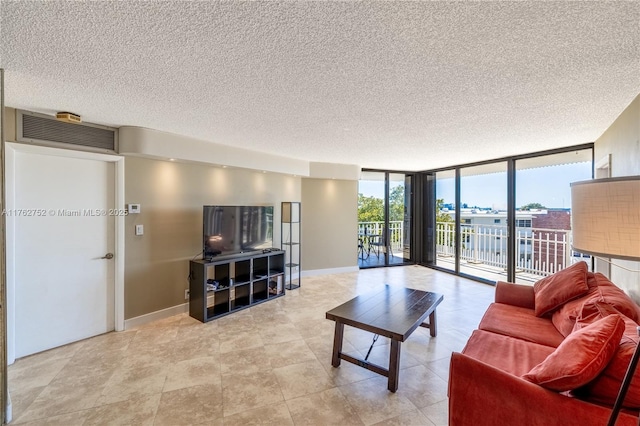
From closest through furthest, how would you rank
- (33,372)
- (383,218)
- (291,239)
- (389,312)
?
1. (33,372)
2. (389,312)
3. (291,239)
4. (383,218)

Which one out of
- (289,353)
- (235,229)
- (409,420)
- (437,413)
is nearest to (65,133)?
(235,229)

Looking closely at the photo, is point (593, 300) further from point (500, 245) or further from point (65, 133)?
point (65, 133)

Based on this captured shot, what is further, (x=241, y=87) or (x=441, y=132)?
(x=441, y=132)

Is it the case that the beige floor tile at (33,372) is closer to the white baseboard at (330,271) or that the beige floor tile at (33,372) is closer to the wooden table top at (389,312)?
the wooden table top at (389,312)

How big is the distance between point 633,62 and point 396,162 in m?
3.71

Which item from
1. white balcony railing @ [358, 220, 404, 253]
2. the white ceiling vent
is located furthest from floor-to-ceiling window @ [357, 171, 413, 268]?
the white ceiling vent

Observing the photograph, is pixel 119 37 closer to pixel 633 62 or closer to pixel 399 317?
pixel 399 317

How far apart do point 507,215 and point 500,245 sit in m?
1.23

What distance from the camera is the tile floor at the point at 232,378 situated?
1.91 m

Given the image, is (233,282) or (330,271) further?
(330,271)

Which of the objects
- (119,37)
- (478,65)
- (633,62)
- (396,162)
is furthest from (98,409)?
(396,162)

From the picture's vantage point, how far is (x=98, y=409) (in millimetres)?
1960

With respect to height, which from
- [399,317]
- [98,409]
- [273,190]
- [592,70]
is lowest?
[98,409]

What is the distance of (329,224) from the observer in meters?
5.91
